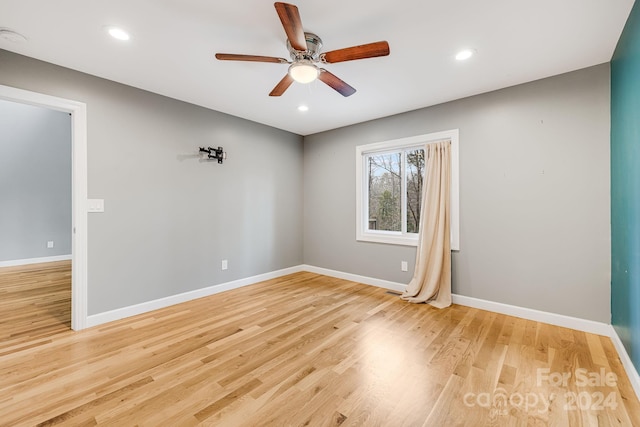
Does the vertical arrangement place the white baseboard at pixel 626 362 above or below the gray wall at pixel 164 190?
below

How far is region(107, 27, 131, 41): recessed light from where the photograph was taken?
6.71ft

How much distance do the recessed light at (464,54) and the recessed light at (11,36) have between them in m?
3.53

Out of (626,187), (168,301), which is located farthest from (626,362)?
(168,301)

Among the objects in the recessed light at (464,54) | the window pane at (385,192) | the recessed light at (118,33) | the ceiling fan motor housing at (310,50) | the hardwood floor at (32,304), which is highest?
the recessed light at (118,33)

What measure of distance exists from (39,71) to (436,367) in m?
4.20

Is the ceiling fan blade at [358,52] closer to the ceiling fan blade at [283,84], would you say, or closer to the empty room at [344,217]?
the empty room at [344,217]

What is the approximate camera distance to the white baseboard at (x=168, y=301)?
9.14 feet

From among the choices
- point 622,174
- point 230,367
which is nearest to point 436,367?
point 230,367

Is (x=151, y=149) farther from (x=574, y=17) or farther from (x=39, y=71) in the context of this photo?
(x=574, y=17)

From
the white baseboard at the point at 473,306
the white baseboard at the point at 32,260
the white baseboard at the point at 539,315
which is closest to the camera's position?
the white baseboard at the point at 473,306

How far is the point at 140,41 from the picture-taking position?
7.18 ft

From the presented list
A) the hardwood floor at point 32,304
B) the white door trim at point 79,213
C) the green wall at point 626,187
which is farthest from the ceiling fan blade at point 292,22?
the hardwood floor at point 32,304

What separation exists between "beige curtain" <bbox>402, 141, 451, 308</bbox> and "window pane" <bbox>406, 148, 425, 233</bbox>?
12.1 inches

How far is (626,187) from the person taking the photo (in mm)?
1992
